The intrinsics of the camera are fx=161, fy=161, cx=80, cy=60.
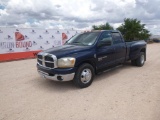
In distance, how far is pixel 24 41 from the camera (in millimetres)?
11773

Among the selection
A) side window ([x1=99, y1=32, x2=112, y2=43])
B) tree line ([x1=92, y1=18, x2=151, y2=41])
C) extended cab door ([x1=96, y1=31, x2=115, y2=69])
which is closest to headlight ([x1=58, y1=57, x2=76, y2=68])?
extended cab door ([x1=96, y1=31, x2=115, y2=69])

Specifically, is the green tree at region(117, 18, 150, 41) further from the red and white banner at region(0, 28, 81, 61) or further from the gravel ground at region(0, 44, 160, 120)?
the gravel ground at region(0, 44, 160, 120)

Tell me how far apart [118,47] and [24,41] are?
308 inches

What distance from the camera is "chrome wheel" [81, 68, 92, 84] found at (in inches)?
198

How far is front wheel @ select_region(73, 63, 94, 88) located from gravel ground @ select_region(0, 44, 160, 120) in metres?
0.19

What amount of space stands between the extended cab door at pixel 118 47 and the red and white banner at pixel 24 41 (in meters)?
7.55

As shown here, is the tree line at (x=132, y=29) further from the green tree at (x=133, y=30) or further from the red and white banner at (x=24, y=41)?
the red and white banner at (x=24, y=41)

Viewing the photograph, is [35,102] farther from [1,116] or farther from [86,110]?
[86,110]

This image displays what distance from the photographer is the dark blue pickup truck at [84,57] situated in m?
4.70

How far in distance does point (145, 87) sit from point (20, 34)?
31.0 feet

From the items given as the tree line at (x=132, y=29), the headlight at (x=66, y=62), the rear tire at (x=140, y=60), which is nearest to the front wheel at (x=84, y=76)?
the headlight at (x=66, y=62)

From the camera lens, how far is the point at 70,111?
12.1ft

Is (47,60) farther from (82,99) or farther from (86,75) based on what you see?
(82,99)

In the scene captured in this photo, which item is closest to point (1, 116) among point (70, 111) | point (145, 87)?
point (70, 111)
